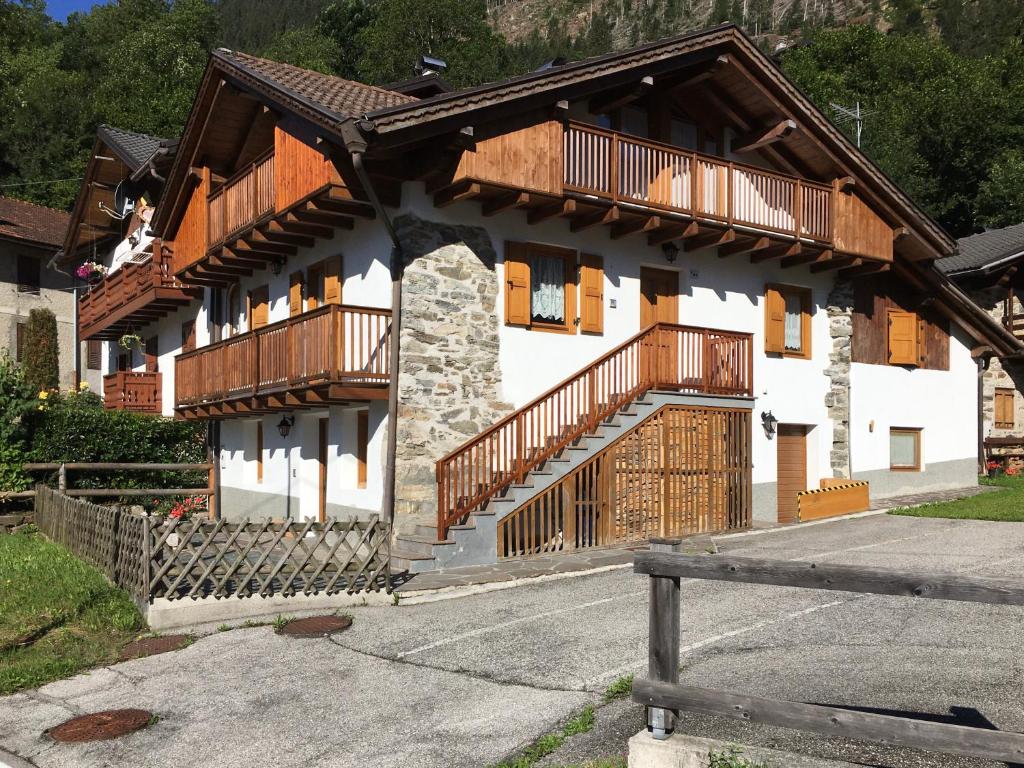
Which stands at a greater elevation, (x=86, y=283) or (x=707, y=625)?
(x=86, y=283)

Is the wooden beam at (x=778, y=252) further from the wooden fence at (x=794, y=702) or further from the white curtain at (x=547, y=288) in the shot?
the wooden fence at (x=794, y=702)

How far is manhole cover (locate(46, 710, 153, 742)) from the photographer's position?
6809 mm

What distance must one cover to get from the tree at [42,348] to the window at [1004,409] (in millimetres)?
33284

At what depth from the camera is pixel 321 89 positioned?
52.9 feet

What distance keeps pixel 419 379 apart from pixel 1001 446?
18870 millimetres

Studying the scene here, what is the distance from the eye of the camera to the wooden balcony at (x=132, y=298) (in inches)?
937

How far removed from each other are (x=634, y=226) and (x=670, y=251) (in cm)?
154

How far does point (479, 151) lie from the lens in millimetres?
14094

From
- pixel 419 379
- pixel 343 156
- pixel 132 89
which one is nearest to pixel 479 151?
pixel 343 156

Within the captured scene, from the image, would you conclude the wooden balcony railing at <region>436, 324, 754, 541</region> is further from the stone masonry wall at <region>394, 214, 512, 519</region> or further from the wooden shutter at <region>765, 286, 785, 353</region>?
the wooden shutter at <region>765, 286, 785, 353</region>

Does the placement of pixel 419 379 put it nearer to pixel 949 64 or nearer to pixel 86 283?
pixel 86 283

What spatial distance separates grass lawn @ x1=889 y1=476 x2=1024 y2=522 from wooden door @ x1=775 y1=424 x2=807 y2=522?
2200 mm

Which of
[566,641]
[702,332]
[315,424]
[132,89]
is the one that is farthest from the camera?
[132,89]

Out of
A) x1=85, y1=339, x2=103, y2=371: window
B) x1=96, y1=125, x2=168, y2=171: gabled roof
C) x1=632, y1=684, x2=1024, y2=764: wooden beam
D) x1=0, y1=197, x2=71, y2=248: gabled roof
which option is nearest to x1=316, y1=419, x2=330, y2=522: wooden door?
x1=96, y1=125, x2=168, y2=171: gabled roof
